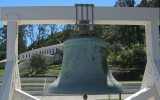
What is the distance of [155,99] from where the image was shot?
7.17m

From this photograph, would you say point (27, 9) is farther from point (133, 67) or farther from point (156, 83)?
point (133, 67)

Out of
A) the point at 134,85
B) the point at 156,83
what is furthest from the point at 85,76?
the point at 134,85

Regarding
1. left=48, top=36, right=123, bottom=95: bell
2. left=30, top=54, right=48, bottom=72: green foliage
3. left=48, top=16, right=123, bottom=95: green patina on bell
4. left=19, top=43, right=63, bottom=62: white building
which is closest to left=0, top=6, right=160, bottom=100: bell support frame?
left=48, top=16, right=123, bottom=95: green patina on bell

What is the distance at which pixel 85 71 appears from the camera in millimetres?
3266

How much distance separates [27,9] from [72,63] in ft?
12.5

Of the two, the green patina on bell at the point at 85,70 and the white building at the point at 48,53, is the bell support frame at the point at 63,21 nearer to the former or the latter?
the green patina on bell at the point at 85,70

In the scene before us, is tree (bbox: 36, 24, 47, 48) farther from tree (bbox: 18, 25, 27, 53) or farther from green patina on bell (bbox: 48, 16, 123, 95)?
green patina on bell (bbox: 48, 16, 123, 95)

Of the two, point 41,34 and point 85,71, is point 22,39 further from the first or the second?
point 85,71

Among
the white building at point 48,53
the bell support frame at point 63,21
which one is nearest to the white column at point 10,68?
the bell support frame at point 63,21

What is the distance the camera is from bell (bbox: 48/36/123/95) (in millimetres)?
3010

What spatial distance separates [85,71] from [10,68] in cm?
398

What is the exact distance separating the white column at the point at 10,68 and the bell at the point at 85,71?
335 centimetres

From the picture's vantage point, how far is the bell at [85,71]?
301 cm

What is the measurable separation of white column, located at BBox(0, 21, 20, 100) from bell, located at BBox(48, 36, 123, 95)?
3345 millimetres
